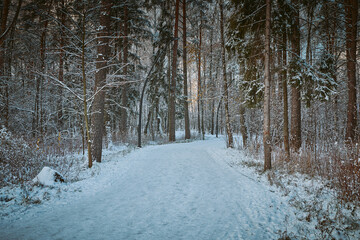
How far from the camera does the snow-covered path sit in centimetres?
274

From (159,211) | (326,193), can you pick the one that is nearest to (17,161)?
(159,211)

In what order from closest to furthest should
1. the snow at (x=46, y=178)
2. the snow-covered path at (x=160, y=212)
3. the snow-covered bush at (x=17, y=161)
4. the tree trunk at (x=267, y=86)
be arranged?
the snow-covered path at (x=160, y=212) < the snow at (x=46, y=178) < the snow-covered bush at (x=17, y=161) < the tree trunk at (x=267, y=86)

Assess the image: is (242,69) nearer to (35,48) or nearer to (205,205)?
(205,205)

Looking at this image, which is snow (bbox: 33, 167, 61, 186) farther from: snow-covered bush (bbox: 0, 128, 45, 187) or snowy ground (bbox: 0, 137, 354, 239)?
snow-covered bush (bbox: 0, 128, 45, 187)

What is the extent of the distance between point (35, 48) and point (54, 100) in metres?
4.74

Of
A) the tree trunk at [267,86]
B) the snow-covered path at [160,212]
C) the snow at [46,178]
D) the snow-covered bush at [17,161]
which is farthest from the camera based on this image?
the tree trunk at [267,86]

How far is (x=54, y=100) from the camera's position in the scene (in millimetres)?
10945

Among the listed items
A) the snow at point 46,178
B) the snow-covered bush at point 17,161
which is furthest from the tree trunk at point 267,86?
the snow-covered bush at point 17,161

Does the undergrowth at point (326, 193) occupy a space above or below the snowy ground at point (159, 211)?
above

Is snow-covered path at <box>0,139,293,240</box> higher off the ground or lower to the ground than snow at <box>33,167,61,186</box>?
lower

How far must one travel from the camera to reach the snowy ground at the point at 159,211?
2.74 m

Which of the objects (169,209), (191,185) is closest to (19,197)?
(169,209)

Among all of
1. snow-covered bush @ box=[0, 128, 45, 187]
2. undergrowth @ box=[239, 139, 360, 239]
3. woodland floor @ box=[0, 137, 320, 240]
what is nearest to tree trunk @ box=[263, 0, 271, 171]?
undergrowth @ box=[239, 139, 360, 239]

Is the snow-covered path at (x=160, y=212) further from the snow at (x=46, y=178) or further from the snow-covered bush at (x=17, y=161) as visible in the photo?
the snow-covered bush at (x=17, y=161)
